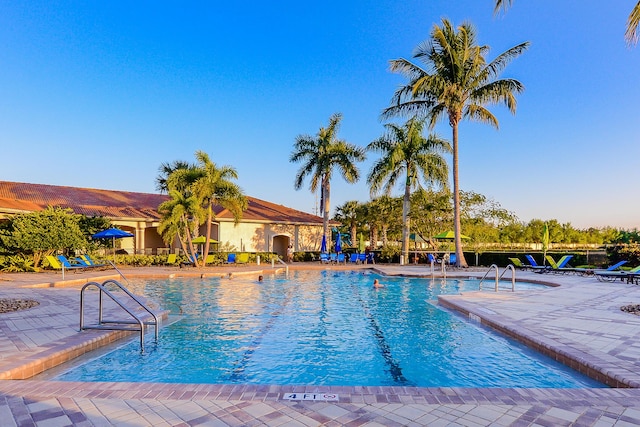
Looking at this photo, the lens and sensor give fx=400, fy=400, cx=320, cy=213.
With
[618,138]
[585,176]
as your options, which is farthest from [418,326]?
[585,176]

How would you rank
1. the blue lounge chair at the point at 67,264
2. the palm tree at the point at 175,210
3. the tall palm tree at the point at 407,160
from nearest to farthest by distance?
1. the blue lounge chair at the point at 67,264
2. the palm tree at the point at 175,210
3. the tall palm tree at the point at 407,160

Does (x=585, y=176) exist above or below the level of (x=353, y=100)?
below

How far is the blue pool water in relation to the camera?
17.9 ft

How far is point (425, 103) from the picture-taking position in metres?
23.3

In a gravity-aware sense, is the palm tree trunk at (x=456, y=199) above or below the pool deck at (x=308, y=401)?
above

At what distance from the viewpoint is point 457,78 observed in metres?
21.6

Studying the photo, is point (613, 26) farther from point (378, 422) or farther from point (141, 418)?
point (141, 418)

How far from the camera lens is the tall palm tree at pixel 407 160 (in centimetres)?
2656

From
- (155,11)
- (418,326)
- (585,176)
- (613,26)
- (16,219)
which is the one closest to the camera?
(418,326)

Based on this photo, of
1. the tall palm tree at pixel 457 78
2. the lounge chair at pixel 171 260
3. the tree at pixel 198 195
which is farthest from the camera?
the lounge chair at pixel 171 260

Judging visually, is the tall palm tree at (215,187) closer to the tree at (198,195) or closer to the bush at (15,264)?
the tree at (198,195)

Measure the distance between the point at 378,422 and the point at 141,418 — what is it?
2045 millimetres

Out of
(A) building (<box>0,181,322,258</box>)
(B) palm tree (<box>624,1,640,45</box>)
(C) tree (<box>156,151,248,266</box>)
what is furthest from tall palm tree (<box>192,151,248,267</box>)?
(B) palm tree (<box>624,1,640,45</box>)

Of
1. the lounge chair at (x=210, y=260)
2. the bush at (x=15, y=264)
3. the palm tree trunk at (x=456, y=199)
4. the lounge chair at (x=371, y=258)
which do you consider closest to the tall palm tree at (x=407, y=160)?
the lounge chair at (x=371, y=258)
